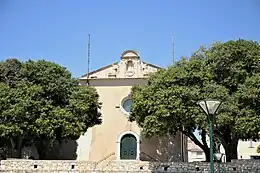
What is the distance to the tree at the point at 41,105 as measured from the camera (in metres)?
23.2

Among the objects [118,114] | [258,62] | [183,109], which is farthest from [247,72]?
[118,114]

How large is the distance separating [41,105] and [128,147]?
840 cm

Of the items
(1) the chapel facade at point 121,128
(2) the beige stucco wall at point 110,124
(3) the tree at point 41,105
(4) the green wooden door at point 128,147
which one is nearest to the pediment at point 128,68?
(1) the chapel facade at point 121,128

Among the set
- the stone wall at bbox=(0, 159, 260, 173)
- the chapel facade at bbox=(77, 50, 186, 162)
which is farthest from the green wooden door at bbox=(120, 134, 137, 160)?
the stone wall at bbox=(0, 159, 260, 173)

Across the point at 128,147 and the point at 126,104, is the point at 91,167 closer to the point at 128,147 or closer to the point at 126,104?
the point at 128,147

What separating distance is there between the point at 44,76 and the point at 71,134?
14.5ft

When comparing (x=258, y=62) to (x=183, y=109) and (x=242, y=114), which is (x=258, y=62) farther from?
(x=183, y=109)

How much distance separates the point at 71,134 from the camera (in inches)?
963

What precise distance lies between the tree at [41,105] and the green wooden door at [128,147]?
332cm

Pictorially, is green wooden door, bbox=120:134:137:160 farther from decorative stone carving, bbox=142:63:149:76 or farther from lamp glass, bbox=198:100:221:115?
lamp glass, bbox=198:100:221:115

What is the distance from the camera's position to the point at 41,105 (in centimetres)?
2427

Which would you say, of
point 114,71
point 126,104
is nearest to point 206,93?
point 126,104

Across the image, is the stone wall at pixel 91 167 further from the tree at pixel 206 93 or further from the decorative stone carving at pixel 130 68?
the decorative stone carving at pixel 130 68

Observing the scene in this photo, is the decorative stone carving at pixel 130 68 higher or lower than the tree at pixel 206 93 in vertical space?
higher
